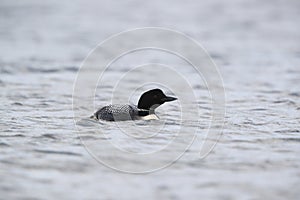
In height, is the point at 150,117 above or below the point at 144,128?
above

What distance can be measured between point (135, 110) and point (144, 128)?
39cm

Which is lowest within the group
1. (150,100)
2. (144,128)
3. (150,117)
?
(144,128)

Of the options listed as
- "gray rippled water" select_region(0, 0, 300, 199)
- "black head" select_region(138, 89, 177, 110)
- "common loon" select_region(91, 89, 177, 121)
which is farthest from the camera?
"black head" select_region(138, 89, 177, 110)

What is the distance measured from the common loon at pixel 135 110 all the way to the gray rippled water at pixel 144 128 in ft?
0.40

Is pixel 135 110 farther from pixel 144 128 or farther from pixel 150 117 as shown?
pixel 144 128

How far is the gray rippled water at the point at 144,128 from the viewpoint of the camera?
7453mm

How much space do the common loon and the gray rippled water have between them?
12 cm

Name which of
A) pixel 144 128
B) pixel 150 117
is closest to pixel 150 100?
pixel 150 117

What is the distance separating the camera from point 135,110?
32.6 ft

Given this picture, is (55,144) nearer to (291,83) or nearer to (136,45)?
(291,83)

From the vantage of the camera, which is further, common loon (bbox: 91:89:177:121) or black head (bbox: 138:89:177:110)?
black head (bbox: 138:89:177:110)

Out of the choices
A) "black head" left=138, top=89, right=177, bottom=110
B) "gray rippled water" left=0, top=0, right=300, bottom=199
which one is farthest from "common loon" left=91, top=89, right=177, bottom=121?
"gray rippled water" left=0, top=0, right=300, bottom=199

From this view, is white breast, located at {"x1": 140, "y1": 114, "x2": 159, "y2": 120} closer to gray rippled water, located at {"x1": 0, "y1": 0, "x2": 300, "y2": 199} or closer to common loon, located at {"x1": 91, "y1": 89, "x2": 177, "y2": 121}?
common loon, located at {"x1": 91, "y1": 89, "x2": 177, "y2": 121}

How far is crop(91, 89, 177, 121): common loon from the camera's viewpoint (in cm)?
980
